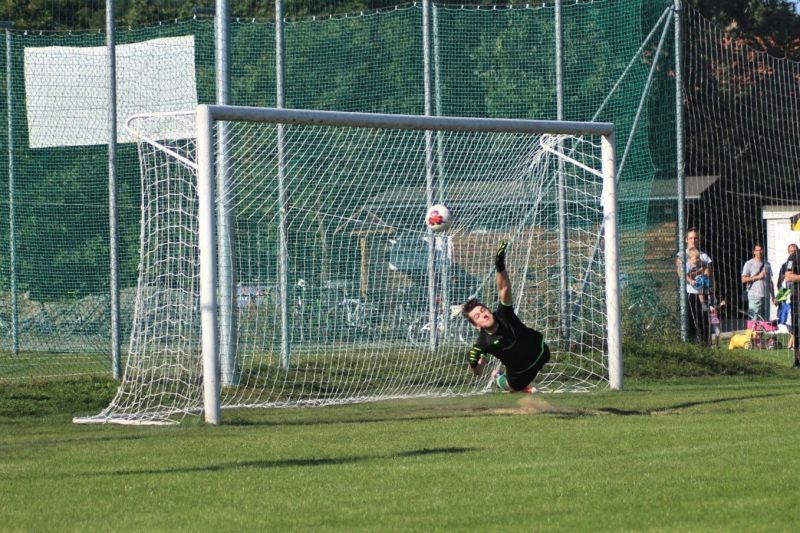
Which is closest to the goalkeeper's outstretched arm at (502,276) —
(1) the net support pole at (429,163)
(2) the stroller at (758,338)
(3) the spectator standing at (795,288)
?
(1) the net support pole at (429,163)

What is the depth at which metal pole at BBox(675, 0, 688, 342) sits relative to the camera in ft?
73.1

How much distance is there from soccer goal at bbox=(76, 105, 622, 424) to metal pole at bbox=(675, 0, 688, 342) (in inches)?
88.3

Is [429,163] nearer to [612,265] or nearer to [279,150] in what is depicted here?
[279,150]

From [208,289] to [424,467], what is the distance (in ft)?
15.6

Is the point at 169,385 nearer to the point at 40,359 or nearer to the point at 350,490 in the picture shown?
the point at 40,359

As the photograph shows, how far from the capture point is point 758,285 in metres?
26.3

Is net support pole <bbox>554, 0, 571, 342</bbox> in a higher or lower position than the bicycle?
higher

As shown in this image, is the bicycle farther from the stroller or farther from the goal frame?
the stroller

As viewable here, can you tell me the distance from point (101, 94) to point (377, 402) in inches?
264

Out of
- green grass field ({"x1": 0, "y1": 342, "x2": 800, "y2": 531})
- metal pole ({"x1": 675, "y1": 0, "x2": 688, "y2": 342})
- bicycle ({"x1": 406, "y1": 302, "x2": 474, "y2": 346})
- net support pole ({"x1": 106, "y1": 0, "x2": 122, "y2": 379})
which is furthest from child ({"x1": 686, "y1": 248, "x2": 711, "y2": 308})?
net support pole ({"x1": 106, "y1": 0, "x2": 122, "y2": 379})

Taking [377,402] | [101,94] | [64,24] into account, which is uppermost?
[64,24]

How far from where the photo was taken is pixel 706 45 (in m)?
24.9

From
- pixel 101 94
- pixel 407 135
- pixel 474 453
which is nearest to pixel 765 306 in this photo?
pixel 407 135

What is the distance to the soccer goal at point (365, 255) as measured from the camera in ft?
53.7
